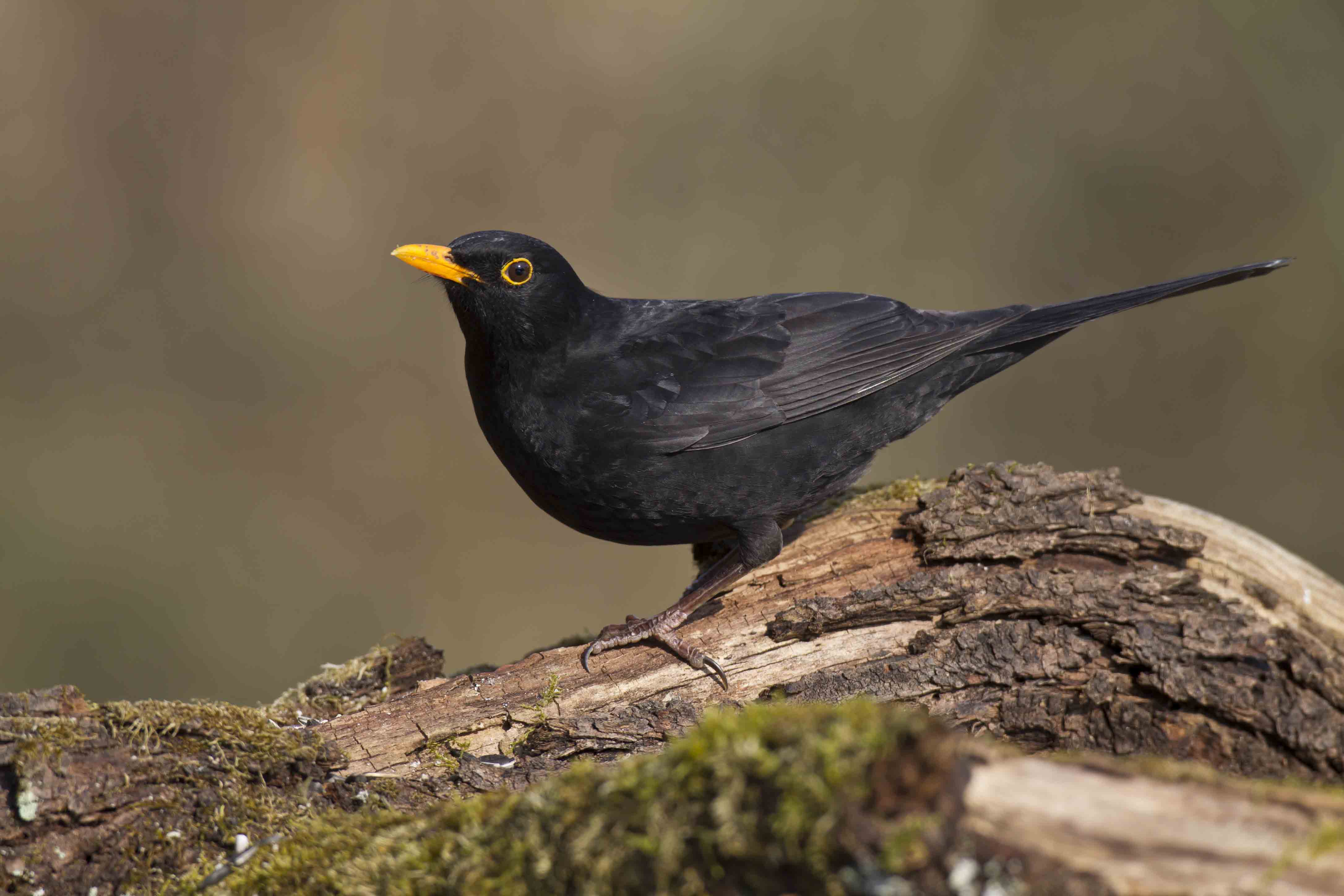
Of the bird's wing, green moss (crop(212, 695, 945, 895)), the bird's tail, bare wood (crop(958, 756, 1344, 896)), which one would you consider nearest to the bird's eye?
the bird's wing

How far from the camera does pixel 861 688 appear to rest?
4.25m

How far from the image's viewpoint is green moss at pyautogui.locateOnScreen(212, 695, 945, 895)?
2012 millimetres

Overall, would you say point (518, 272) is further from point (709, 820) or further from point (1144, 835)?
point (1144, 835)

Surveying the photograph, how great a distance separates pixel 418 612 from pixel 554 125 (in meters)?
5.50

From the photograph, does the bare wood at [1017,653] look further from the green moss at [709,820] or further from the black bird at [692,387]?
the green moss at [709,820]

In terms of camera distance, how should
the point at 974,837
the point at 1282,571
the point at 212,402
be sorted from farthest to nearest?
the point at 212,402
the point at 1282,571
the point at 974,837

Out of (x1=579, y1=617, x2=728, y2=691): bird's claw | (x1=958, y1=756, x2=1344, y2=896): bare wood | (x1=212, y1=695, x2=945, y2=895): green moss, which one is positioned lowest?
(x1=958, y1=756, x2=1344, y2=896): bare wood

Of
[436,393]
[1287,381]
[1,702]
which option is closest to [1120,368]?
[1287,381]

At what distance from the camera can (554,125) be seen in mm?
10242

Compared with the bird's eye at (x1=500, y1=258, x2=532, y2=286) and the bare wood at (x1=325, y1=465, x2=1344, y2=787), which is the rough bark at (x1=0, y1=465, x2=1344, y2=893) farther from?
the bird's eye at (x1=500, y1=258, x2=532, y2=286)

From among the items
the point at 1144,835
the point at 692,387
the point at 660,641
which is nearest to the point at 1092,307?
the point at 692,387

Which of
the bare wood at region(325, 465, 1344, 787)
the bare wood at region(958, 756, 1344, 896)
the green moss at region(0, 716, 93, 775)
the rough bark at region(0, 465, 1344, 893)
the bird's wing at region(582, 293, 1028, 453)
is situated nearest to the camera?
the bare wood at region(958, 756, 1344, 896)

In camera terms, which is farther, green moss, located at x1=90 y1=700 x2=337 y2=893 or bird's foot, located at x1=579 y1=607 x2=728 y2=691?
bird's foot, located at x1=579 y1=607 x2=728 y2=691

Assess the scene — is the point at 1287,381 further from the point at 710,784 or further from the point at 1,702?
the point at 1,702
